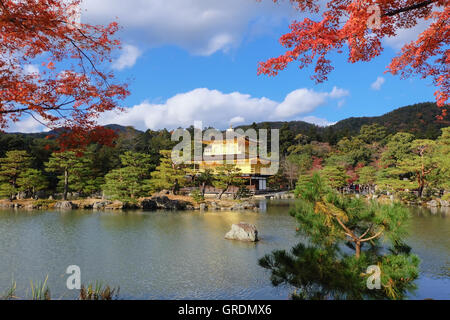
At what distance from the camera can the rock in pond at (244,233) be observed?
7.87 meters

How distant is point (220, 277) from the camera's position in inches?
203

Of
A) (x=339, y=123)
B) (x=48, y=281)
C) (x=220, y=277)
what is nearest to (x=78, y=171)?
(x=48, y=281)

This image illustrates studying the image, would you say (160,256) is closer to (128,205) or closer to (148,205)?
(148,205)

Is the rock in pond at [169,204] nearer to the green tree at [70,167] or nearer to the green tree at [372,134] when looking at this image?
the green tree at [70,167]

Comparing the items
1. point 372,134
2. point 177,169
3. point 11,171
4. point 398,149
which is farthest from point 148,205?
point 372,134

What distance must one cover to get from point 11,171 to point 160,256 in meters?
14.7

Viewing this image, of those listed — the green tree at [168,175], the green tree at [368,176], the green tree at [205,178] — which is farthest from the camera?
the green tree at [368,176]

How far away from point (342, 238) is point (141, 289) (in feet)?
9.96

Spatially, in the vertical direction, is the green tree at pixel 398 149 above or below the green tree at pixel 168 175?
above

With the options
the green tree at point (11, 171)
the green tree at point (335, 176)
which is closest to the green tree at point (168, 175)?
the green tree at point (11, 171)

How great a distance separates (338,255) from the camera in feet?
10.7

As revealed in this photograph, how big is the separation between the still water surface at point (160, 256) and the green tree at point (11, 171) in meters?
6.33

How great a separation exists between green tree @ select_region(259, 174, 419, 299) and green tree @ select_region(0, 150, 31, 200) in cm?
1776

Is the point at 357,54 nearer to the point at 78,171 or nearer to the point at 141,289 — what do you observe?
the point at 141,289
